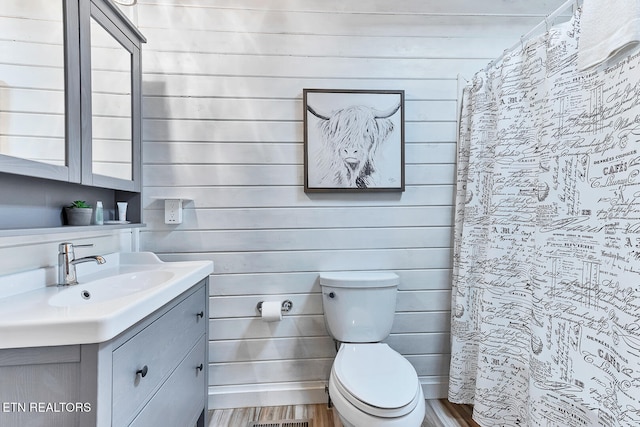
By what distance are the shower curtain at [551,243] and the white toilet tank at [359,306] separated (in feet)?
1.27

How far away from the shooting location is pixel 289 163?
68.9 inches

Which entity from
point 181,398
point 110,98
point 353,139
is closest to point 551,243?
point 353,139

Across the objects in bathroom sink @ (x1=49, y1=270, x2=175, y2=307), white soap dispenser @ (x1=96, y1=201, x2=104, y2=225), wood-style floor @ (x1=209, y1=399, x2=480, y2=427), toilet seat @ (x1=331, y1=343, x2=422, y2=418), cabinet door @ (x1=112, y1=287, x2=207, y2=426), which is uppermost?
white soap dispenser @ (x1=96, y1=201, x2=104, y2=225)

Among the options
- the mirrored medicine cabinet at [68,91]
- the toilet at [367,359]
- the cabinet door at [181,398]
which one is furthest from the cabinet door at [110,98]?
the toilet at [367,359]

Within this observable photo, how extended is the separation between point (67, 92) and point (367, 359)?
160cm

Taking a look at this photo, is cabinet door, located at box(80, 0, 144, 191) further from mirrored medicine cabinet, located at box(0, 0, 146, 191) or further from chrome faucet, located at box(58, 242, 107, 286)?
chrome faucet, located at box(58, 242, 107, 286)

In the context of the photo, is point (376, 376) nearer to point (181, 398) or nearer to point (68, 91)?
point (181, 398)

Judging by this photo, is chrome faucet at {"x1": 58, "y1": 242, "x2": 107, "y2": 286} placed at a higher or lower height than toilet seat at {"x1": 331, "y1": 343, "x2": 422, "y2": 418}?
higher

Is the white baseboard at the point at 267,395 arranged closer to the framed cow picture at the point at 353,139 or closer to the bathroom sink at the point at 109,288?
the bathroom sink at the point at 109,288

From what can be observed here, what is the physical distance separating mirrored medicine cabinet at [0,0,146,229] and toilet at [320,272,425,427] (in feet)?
3.86

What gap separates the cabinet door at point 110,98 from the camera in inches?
47.1

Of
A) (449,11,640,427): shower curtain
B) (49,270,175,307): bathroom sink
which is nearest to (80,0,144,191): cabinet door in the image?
(49,270,175,307): bathroom sink

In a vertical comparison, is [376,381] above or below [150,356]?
below

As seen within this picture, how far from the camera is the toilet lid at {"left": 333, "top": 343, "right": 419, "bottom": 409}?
1168mm
